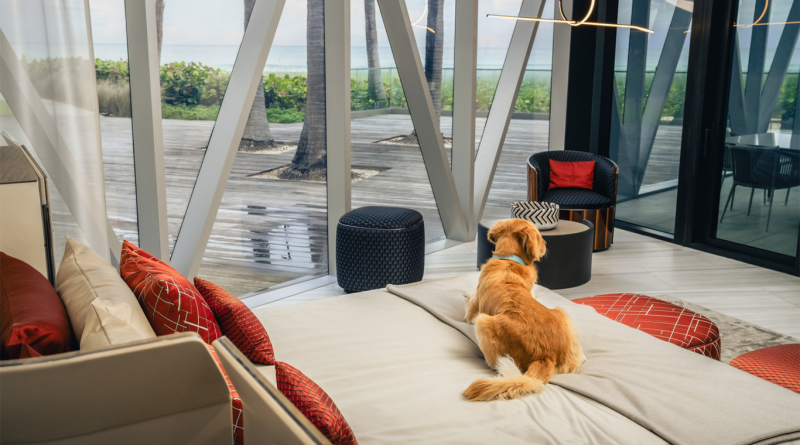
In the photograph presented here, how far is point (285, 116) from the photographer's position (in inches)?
190

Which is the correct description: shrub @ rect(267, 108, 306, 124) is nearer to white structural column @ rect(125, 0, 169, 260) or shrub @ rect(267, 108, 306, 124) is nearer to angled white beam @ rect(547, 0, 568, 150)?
white structural column @ rect(125, 0, 169, 260)

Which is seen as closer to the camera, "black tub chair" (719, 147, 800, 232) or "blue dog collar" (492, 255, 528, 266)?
"blue dog collar" (492, 255, 528, 266)

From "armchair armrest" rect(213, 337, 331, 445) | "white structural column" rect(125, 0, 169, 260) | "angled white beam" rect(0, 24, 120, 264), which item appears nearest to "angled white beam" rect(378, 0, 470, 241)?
"white structural column" rect(125, 0, 169, 260)

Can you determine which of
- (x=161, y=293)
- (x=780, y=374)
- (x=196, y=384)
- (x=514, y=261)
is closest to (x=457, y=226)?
(x=514, y=261)

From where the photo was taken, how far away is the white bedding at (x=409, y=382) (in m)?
2.05

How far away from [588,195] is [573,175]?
1.16 ft

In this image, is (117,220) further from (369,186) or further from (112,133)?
(369,186)

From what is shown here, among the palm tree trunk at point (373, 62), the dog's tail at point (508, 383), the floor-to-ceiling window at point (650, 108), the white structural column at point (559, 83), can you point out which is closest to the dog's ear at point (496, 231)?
the dog's tail at point (508, 383)

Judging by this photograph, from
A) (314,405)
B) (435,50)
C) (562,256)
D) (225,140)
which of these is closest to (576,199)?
(562,256)

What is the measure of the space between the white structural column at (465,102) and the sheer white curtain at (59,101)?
11.4 ft

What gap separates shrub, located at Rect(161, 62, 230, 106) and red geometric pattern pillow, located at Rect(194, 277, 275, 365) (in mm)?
2064

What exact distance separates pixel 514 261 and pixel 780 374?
118 cm

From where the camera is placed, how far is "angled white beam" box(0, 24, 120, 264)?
316 cm

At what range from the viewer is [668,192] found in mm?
6438
